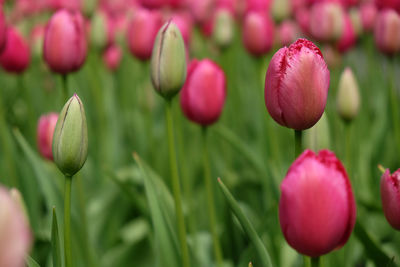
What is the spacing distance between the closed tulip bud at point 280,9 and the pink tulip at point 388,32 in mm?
442

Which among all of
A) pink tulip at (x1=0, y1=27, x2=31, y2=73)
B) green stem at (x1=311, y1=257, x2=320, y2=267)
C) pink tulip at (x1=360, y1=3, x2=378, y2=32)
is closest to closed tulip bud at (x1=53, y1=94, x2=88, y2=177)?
green stem at (x1=311, y1=257, x2=320, y2=267)

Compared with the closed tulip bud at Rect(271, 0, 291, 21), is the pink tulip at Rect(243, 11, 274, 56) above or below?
below

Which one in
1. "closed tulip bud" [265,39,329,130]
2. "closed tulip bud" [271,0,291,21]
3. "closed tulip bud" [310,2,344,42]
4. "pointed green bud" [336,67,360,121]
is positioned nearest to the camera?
"closed tulip bud" [265,39,329,130]

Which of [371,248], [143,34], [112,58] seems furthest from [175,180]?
[112,58]

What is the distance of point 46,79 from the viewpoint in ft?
8.63

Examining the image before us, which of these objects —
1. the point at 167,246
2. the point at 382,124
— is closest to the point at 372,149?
the point at 382,124

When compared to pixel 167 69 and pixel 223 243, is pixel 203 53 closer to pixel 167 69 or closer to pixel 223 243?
pixel 223 243

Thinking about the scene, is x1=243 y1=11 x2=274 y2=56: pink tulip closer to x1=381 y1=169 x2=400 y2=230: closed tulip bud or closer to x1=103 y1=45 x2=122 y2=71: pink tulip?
x1=103 y1=45 x2=122 y2=71: pink tulip

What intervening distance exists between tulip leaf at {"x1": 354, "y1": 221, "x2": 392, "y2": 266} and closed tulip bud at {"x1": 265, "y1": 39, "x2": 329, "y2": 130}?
376mm

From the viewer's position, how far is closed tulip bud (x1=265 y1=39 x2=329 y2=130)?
62cm

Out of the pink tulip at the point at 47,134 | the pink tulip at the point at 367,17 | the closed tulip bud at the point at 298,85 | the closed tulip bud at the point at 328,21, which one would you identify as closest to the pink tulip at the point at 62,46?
the pink tulip at the point at 47,134

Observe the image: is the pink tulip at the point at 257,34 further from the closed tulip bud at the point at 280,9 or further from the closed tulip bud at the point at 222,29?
the closed tulip bud at the point at 280,9

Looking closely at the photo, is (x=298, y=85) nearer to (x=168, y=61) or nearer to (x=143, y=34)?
(x=168, y=61)

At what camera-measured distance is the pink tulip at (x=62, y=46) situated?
40.1 inches
